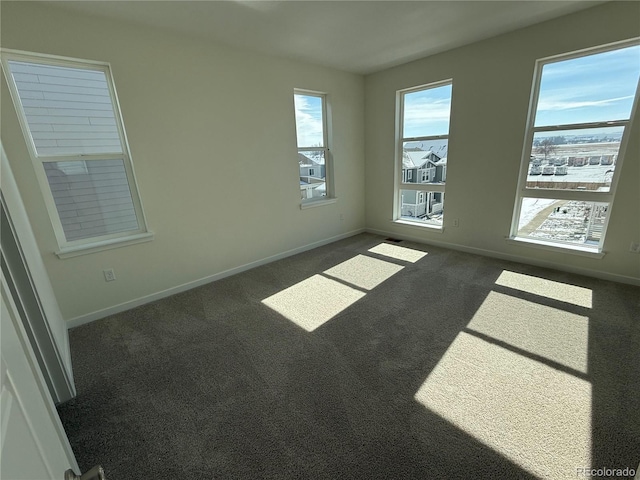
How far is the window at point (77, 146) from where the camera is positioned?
219 cm

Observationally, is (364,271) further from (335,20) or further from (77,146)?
(77,146)

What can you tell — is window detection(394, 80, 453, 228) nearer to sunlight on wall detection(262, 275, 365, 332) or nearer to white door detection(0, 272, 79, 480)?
sunlight on wall detection(262, 275, 365, 332)

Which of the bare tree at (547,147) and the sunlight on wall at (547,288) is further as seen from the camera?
the bare tree at (547,147)

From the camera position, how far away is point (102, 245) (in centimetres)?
257

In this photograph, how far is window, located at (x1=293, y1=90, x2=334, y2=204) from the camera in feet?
12.9

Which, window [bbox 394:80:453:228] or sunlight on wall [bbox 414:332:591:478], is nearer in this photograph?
sunlight on wall [bbox 414:332:591:478]

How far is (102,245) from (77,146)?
0.86m

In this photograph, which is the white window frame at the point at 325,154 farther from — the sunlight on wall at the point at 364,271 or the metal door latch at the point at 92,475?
the metal door latch at the point at 92,475

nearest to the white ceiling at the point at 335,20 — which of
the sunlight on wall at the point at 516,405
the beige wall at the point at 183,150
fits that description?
the beige wall at the point at 183,150

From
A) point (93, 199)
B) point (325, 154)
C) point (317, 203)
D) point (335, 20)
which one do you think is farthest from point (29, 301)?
point (325, 154)

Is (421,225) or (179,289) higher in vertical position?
(421,225)

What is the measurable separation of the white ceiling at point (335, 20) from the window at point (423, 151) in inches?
26.6

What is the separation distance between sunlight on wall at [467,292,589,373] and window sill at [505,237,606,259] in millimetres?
1059

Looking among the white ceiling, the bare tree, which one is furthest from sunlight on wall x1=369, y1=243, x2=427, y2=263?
the white ceiling
